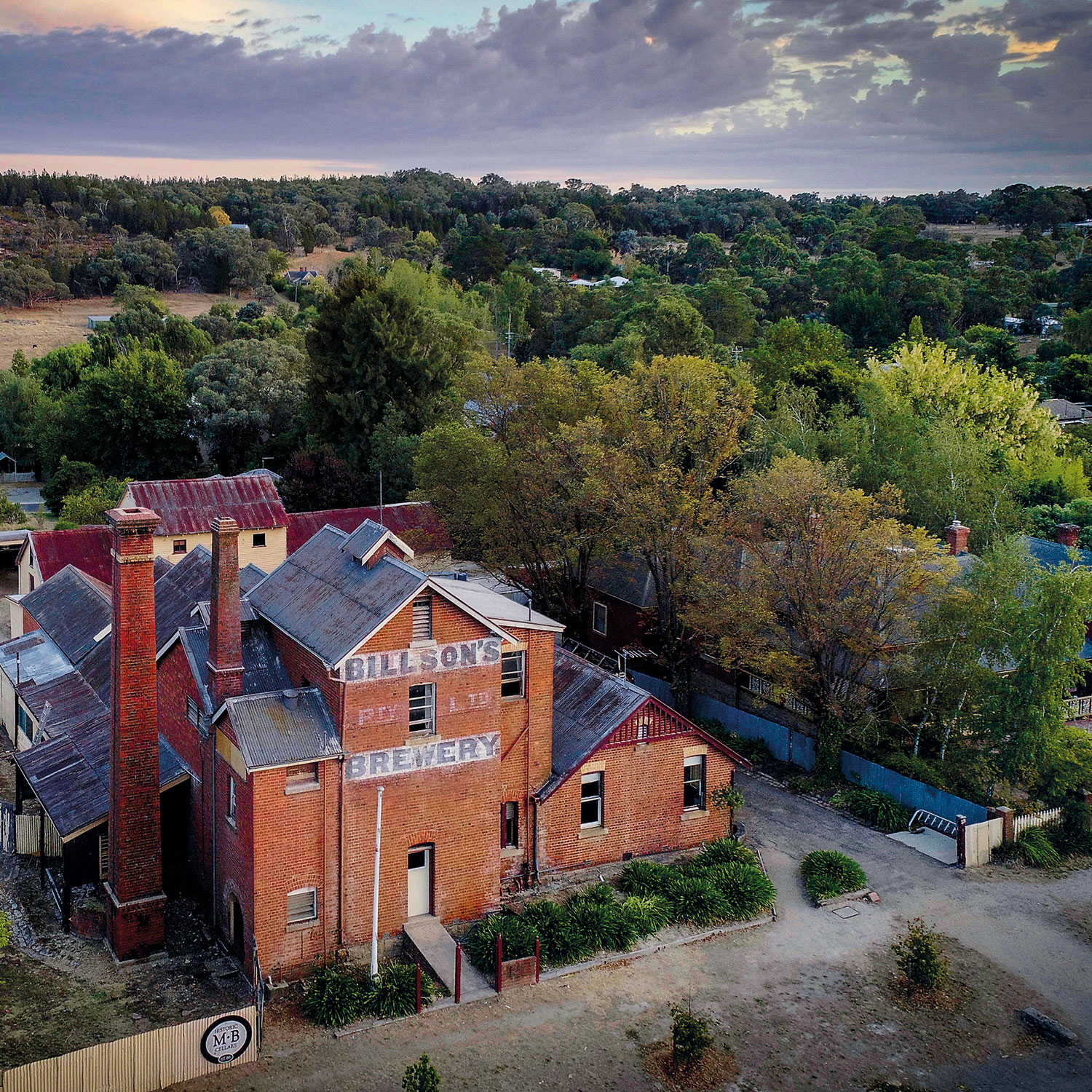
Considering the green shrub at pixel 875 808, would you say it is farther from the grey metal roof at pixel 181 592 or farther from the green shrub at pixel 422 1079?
the grey metal roof at pixel 181 592

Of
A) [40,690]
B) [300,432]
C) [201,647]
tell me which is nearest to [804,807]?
[201,647]

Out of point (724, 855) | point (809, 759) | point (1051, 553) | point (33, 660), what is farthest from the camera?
point (1051, 553)

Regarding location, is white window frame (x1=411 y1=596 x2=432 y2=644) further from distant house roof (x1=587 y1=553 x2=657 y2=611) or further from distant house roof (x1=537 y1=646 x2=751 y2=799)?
distant house roof (x1=587 y1=553 x2=657 y2=611)

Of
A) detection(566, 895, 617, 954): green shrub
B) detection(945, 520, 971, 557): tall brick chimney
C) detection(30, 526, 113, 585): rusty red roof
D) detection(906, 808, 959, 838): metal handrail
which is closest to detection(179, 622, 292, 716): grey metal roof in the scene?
detection(566, 895, 617, 954): green shrub

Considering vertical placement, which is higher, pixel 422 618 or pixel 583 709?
pixel 422 618

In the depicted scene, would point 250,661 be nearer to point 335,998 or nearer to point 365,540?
point 365,540

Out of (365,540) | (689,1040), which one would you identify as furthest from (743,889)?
(365,540)
